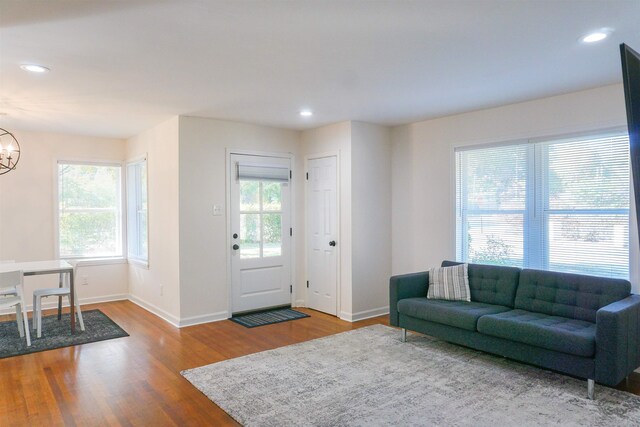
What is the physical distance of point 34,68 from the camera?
3113mm

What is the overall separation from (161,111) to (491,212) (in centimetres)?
371

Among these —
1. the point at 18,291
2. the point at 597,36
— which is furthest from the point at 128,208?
the point at 597,36

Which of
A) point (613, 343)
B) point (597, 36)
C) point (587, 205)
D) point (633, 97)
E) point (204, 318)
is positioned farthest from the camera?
point (204, 318)

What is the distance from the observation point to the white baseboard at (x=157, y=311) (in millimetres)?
4918

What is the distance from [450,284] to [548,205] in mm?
1199

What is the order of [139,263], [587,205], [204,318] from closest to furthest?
[587,205] → [204,318] → [139,263]

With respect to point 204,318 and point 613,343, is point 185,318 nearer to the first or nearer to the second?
point 204,318

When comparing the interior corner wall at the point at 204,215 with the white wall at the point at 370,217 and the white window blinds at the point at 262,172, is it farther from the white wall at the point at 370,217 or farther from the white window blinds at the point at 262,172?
the white wall at the point at 370,217

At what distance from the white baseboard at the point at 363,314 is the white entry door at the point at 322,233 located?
19 cm

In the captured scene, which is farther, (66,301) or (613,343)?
(66,301)

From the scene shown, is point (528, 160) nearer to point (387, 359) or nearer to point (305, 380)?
point (387, 359)

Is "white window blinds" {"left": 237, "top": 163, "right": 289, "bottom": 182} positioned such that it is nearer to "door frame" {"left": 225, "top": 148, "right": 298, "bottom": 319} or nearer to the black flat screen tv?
"door frame" {"left": 225, "top": 148, "right": 298, "bottom": 319}

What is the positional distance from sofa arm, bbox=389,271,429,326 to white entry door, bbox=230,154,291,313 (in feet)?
6.10

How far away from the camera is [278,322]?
16.5ft
